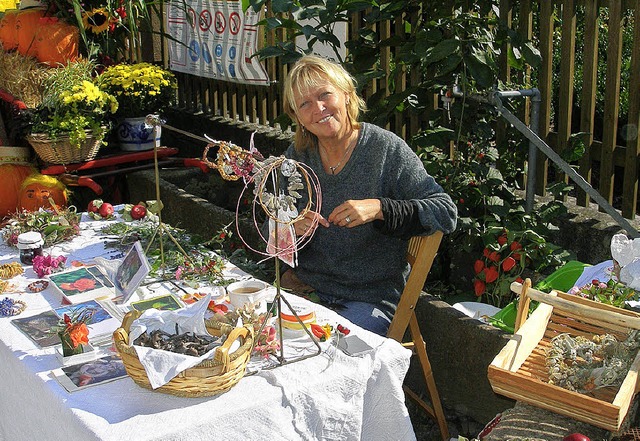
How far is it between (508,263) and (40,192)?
3179 millimetres

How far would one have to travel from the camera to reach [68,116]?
16.7 ft

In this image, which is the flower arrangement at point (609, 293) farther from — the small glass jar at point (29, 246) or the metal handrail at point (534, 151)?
the small glass jar at point (29, 246)

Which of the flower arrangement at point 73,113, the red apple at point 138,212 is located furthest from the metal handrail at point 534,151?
the flower arrangement at point 73,113

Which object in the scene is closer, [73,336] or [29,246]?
[73,336]

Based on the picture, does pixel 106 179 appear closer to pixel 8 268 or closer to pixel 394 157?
pixel 8 268

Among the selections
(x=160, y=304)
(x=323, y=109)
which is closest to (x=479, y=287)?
(x=323, y=109)

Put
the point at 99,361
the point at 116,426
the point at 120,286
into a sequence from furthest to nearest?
the point at 120,286
the point at 99,361
the point at 116,426

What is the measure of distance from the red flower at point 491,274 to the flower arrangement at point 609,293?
818 millimetres

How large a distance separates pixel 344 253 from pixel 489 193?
0.91m

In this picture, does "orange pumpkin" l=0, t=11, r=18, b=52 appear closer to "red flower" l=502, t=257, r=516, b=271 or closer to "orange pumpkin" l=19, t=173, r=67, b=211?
"orange pumpkin" l=19, t=173, r=67, b=211

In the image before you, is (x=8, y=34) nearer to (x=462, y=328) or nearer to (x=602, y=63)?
(x=462, y=328)

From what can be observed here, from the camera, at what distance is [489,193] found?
12.0ft

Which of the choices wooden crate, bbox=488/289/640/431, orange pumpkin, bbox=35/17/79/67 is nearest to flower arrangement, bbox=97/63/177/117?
orange pumpkin, bbox=35/17/79/67

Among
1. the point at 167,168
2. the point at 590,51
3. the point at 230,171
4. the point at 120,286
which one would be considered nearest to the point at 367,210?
the point at 230,171
